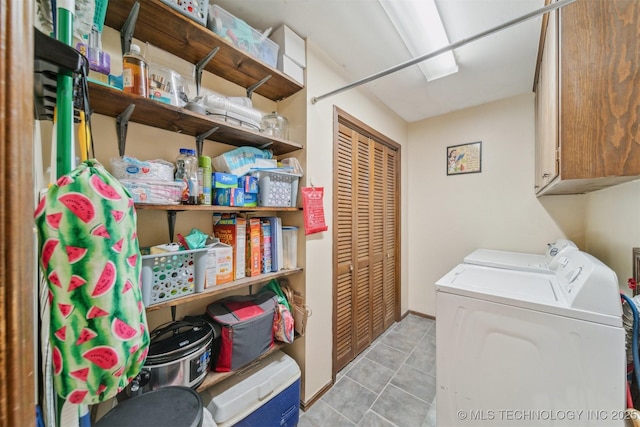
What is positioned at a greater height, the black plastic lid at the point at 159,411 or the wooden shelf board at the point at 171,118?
the wooden shelf board at the point at 171,118

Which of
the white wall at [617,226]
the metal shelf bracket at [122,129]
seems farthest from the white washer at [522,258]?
the metal shelf bracket at [122,129]

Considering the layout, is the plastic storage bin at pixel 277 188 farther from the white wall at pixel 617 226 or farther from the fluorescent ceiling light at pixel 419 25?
the white wall at pixel 617 226

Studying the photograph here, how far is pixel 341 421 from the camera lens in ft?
4.85

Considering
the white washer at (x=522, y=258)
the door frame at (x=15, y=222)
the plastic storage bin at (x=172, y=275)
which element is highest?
the door frame at (x=15, y=222)

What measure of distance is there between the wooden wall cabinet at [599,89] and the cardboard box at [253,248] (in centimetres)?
150

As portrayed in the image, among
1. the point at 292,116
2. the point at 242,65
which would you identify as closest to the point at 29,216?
the point at 242,65

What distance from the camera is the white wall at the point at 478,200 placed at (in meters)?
2.22

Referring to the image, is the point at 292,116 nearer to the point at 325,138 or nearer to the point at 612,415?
the point at 325,138

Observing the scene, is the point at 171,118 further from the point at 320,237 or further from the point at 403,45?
the point at 403,45

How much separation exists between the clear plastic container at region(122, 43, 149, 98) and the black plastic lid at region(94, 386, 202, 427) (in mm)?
1205

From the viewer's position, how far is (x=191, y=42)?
3.77 feet

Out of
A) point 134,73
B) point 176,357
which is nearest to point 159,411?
point 176,357

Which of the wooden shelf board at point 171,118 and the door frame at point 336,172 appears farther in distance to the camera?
the door frame at point 336,172

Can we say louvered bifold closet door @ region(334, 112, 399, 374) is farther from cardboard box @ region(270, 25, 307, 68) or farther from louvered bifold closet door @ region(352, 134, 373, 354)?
cardboard box @ region(270, 25, 307, 68)
